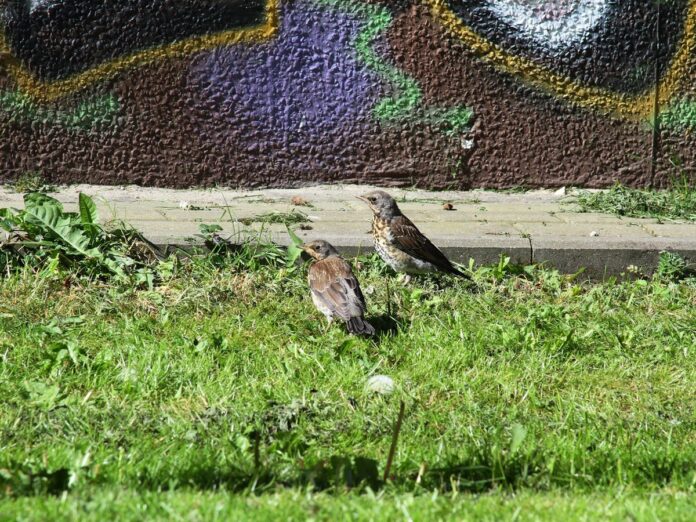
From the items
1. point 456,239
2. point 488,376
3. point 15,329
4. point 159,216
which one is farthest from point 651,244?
point 15,329

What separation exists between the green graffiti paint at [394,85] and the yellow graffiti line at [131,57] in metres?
0.47

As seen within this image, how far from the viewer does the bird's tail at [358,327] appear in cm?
522

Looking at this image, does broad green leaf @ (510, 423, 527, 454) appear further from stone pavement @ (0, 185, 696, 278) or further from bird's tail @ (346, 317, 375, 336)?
stone pavement @ (0, 185, 696, 278)

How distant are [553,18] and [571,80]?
1.78 feet

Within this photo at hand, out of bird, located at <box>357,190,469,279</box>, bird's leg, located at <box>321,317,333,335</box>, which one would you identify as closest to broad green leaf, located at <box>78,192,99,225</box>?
bird's leg, located at <box>321,317,333,335</box>

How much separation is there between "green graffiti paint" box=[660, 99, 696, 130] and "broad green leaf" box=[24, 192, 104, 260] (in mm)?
5200

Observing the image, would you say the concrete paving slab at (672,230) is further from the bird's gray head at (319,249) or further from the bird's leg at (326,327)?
the bird's leg at (326,327)

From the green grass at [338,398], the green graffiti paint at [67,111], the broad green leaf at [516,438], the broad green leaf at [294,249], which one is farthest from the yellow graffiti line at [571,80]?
the broad green leaf at [516,438]

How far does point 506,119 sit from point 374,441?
5.05 m

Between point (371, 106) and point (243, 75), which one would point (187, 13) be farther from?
point (371, 106)

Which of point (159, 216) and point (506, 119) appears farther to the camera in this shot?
point (506, 119)

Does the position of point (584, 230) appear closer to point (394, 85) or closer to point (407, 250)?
point (407, 250)

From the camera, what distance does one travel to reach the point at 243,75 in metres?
8.42

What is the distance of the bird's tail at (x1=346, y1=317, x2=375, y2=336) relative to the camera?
205 inches
